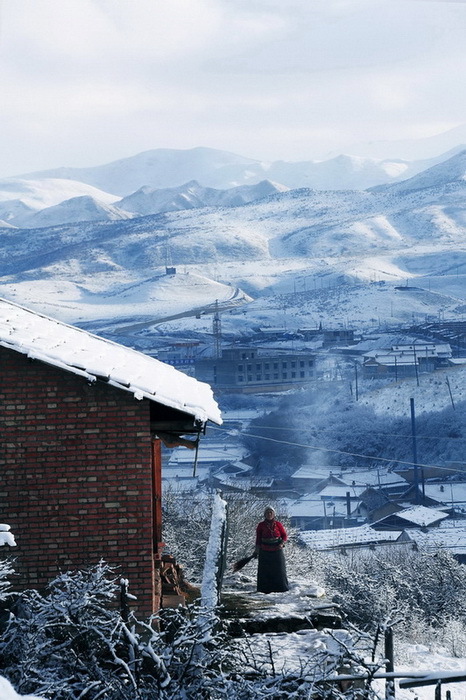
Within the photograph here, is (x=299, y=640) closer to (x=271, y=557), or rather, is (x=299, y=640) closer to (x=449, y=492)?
(x=271, y=557)

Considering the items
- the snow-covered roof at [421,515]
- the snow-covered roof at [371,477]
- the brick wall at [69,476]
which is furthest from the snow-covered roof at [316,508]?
the brick wall at [69,476]

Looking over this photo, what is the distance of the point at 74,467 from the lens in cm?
745

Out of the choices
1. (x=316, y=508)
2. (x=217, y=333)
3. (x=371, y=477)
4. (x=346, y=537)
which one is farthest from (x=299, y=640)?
(x=217, y=333)

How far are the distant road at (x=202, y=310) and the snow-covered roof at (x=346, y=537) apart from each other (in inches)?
3190

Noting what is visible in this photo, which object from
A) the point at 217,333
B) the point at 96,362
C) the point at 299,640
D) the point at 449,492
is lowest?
the point at 449,492

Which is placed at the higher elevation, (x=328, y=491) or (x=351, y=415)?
(x=351, y=415)

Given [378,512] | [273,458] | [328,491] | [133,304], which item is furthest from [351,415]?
[133,304]

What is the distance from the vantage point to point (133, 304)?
16000cm

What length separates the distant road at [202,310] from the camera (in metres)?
142

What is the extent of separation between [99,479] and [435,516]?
2618 inches

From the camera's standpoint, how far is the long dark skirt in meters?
9.59

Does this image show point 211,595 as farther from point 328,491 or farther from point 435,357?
point 435,357

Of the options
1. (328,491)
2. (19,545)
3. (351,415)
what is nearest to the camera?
(19,545)

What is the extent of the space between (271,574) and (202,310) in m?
142
